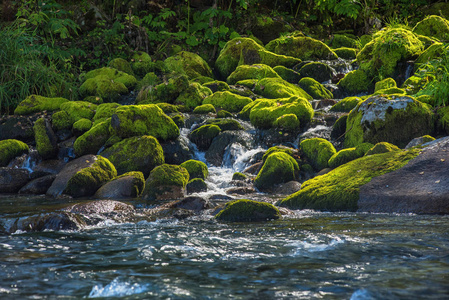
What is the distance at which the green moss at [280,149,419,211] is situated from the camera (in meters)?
6.31

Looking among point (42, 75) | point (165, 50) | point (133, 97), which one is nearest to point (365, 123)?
point (133, 97)

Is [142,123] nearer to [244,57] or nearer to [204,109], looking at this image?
[204,109]

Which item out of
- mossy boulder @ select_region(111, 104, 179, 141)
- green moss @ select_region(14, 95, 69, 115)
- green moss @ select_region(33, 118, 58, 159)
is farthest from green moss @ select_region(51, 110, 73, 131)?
mossy boulder @ select_region(111, 104, 179, 141)

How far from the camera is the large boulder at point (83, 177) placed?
329 inches

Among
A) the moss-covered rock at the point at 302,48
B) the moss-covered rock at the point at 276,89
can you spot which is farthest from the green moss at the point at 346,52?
the moss-covered rock at the point at 276,89

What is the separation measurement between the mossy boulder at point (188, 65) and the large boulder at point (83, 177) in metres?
8.55

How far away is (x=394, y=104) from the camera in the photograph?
29.0 ft

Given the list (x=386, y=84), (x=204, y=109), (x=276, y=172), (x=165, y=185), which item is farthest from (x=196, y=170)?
(x=386, y=84)

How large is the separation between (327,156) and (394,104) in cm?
180

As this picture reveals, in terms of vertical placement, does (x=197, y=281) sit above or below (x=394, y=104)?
below

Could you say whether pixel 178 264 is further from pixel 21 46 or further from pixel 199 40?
pixel 199 40

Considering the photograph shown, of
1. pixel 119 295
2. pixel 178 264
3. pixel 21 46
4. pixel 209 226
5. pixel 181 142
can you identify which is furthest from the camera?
pixel 21 46

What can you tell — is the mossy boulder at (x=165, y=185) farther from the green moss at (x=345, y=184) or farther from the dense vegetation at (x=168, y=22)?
the dense vegetation at (x=168, y=22)

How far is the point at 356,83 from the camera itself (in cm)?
1412
